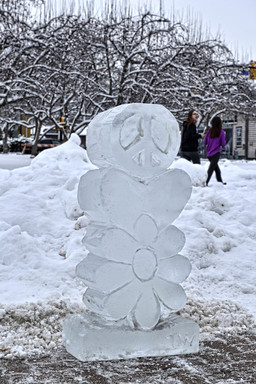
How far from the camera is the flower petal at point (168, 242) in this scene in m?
3.87

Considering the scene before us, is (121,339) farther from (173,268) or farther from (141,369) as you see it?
(173,268)

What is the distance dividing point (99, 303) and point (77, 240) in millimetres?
2820

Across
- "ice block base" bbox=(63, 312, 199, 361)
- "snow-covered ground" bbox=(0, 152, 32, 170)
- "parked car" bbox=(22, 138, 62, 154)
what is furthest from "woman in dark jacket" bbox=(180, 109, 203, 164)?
"parked car" bbox=(22, 138, 62, 154)

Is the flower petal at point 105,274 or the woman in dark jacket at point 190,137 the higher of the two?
the woman in dark jacket at point 190,137

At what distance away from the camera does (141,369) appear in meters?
3.49

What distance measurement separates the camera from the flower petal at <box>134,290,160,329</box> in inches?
149

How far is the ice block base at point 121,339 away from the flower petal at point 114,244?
1.49ft

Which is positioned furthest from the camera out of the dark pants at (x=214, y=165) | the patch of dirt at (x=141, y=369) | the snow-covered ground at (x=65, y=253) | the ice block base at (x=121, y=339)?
the dark pants at (x=214, y=165)

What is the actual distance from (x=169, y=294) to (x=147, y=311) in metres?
0.21

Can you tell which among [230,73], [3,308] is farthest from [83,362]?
[230,73]

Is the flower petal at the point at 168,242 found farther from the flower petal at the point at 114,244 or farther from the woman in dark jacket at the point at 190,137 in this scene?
the woman in dark jacket at the point at 190,137

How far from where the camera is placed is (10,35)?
16.9 m

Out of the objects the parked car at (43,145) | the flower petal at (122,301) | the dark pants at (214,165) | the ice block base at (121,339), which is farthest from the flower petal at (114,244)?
the parked car at (43,145)

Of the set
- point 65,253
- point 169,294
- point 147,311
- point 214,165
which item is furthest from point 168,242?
point 214,165
